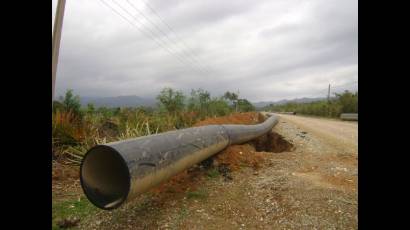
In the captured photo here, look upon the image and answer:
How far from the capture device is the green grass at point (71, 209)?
8.73ft

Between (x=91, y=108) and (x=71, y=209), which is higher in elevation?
(x=91, y=108)

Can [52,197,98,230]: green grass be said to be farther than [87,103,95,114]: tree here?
No

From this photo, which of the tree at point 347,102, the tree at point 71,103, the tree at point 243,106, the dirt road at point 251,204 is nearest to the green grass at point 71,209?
the dirt road at point 251,204

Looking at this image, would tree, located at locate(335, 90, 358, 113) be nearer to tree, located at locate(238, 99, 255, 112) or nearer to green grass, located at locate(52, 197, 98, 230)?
tree, located at locate(238, 99, 255, 112)

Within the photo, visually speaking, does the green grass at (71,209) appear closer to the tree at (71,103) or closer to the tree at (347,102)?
the tree at (71,103)

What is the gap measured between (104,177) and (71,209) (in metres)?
0.91

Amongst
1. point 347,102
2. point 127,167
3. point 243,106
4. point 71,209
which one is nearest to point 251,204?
point 127,167

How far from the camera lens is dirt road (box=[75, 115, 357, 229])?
2523 mm

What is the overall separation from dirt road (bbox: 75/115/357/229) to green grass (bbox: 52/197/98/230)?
0.47 feet

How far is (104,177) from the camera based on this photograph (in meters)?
2.32

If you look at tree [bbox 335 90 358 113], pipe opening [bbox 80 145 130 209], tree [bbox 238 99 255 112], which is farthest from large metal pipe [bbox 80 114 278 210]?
tree [bbox 238 99 255 112]

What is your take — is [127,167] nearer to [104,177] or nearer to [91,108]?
[104,177]
